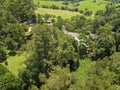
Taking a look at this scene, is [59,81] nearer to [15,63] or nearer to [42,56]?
[42,56]

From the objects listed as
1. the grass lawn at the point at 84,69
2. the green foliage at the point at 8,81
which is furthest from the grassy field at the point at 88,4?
the green foliage at the point at 8,81

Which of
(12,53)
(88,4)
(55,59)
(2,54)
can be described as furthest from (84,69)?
(88,4)

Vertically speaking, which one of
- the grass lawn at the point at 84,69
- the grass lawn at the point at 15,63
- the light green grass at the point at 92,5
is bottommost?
the light green grass at the point at 92,5

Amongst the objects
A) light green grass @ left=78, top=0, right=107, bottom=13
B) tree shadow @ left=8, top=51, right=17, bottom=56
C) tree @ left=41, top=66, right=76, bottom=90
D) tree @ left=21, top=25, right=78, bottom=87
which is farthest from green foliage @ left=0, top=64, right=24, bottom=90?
light green grass @ left=78, top=0, right=107, bottom=13

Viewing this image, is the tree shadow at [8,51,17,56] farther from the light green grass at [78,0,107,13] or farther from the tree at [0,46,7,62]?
the light green grass at [78,0,107,13]

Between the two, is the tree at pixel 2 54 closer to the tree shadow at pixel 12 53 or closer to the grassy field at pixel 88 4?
the tree shadow at pixel 12 53

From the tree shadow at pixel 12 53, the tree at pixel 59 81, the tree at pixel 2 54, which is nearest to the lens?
the tree at pixel 59 81

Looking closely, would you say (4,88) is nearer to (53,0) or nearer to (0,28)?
(0,28)
